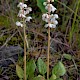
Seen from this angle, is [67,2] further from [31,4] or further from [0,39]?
[0,39]

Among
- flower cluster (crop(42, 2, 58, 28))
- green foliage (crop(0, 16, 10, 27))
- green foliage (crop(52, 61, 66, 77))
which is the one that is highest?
flower cluster (crop(42, 2, 58, 28))

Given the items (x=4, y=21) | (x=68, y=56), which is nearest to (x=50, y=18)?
(x=68, y=56)

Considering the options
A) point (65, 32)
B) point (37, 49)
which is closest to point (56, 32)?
point (65, 32)

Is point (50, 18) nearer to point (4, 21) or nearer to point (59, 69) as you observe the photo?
point (59, 69)

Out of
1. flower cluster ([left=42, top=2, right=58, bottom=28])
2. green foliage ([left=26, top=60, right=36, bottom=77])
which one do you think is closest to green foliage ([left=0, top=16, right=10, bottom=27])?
green foliage ([left=26, top=60, right=36, bottom=77])

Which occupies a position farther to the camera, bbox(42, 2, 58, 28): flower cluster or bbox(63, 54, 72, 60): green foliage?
bbox(63, 54, 72, 60): green foliage

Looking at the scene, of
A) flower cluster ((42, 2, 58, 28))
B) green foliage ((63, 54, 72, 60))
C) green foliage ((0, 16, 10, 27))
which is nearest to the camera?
flower cluster ((42, 2, 58, 28))

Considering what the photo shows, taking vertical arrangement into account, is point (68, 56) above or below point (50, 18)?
below

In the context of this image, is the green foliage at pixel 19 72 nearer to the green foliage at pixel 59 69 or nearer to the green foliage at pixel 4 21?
the green foliage at pixel 59 69

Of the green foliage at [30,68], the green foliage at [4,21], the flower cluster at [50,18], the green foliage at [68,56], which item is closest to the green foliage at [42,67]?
the green foliage at [30,68]

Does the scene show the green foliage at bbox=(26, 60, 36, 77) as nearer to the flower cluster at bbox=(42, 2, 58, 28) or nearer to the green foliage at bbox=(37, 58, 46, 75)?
the green foliage at bbox=(37, 58, 46, 75)

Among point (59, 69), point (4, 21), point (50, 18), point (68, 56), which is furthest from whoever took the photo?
point (4, 21)

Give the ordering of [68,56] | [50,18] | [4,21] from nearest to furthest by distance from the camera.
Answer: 1. [50,18]
2. [68,56]
3. [4,21]
